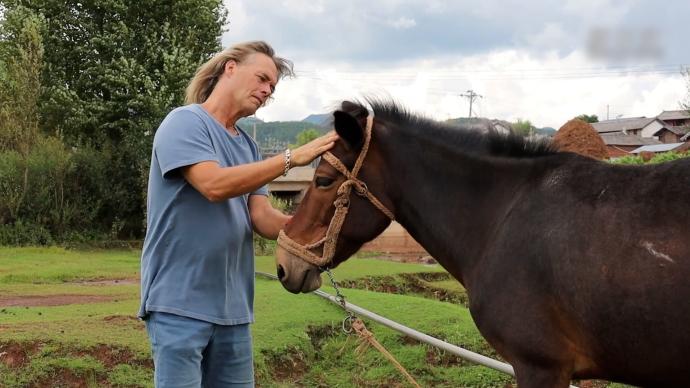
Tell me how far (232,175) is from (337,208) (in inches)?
24.1

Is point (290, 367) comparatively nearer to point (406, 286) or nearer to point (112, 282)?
point (406, 286)

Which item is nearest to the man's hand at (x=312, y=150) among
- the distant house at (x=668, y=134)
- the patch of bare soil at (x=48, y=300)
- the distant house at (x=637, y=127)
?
the patch of bare soil at (x=48, y=300)

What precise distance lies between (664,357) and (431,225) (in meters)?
1.32

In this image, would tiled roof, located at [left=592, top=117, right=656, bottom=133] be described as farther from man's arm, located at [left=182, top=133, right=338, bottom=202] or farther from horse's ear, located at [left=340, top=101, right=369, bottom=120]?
man's arm, located at [left=182, top=133, right=338, bottom=202]

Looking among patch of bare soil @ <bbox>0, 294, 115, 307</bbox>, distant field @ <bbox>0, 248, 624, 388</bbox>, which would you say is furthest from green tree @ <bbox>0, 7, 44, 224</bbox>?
distant field @ <bbox>0, 248, 624, 388</bbox>

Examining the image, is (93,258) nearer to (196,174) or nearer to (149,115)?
(149,115)

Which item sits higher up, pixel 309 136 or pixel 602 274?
pixel 309 136

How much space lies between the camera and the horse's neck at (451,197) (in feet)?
11.5

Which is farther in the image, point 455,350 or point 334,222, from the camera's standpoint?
point 455,350

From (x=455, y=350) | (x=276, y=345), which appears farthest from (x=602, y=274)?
(x=276, y=345)

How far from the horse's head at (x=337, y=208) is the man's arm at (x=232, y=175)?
0.23 m

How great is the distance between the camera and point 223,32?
25.4 meters

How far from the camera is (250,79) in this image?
3570 millimetres

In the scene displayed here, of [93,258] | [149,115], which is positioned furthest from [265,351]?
[149,115]
